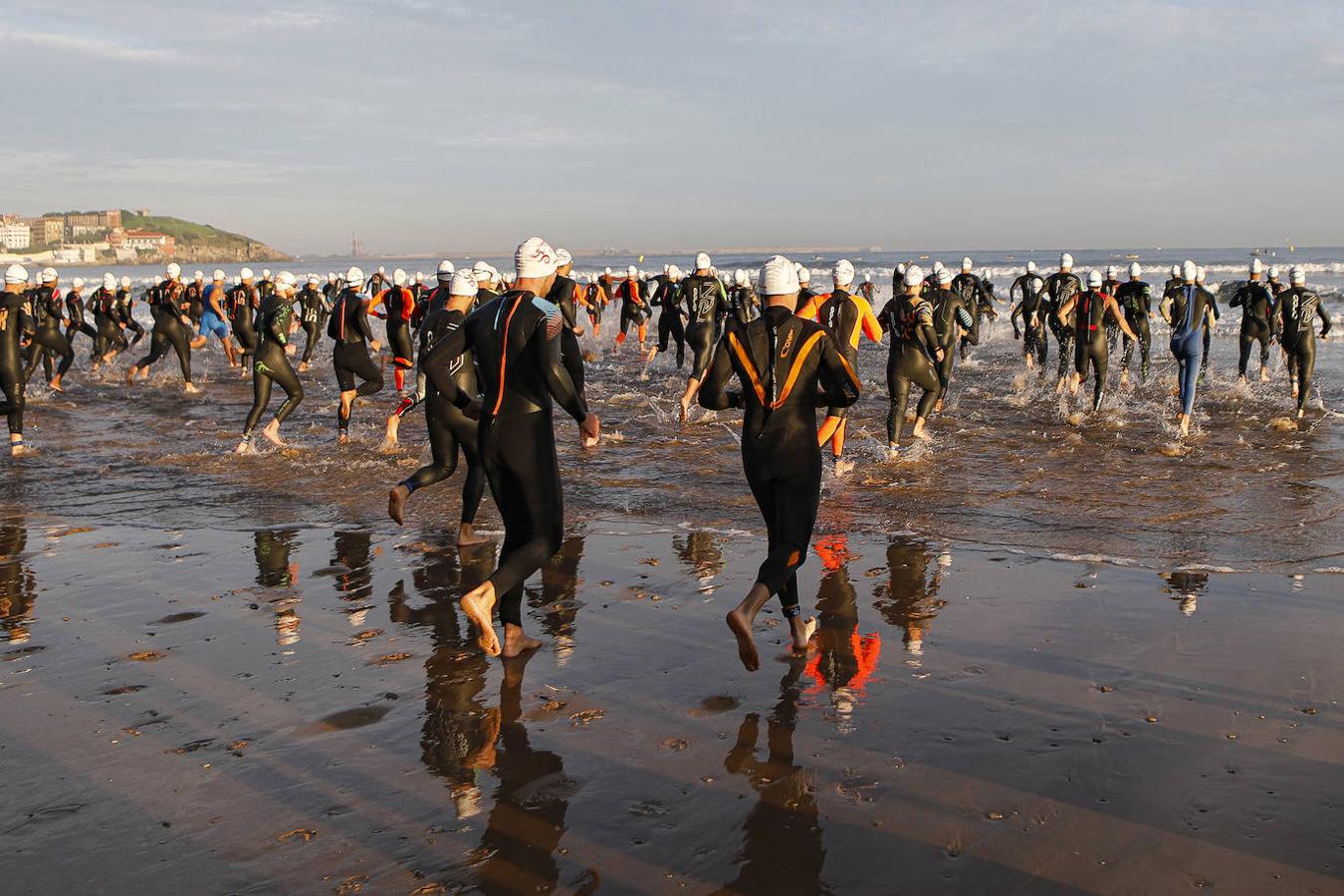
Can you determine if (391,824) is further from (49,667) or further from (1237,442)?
(1237,442)

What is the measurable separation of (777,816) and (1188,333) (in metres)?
10.8

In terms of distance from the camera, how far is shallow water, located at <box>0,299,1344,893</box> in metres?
3.49

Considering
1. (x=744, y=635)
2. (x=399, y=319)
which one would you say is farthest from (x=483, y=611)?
(x=399, y=319)

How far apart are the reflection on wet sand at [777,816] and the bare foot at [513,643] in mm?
1343

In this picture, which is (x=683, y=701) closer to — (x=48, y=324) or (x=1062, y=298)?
(x=1062, y=298)

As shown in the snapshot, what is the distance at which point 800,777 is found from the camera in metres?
4.00

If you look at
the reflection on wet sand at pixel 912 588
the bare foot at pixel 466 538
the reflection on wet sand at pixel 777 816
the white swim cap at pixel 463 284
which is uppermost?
the white swim cap at pixel 463 284

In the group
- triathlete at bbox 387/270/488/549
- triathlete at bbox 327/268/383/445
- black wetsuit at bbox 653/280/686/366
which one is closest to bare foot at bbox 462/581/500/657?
triathlete at bbox 387/270/488/549

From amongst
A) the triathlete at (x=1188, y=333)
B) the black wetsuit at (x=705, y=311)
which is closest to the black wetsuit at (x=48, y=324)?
the black wetsuit at (x=705, y=311)

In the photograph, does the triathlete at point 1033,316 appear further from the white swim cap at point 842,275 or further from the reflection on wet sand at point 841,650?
the reflection on wet sand at point 841,650

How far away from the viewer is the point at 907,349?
11008mm

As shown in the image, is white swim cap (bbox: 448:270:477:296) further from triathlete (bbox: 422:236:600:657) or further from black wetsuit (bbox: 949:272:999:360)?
black wetsuit (bbox: 949:272:999:360)

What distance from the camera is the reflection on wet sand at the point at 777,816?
3342 mm

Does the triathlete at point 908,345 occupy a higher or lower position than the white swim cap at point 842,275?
lower
